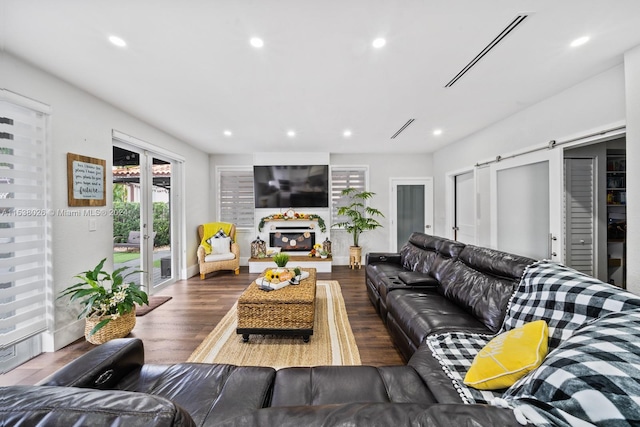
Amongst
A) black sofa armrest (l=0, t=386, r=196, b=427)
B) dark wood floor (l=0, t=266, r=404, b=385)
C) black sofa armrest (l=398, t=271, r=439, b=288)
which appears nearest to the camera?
black sofa armrest (l=0, t=386, r=196, b=427)

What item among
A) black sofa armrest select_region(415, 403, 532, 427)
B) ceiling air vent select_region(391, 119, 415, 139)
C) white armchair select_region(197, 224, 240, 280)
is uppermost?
ceiling air vent select_region(391, 119, 415, 139)

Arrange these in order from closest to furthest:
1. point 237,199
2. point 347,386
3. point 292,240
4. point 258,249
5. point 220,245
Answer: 1. point 347,386
2. point 220,245
3. point 258,249
4. point 292,240
5. point 237,199

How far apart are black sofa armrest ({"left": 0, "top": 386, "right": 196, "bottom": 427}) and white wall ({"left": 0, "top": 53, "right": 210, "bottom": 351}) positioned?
2.64m

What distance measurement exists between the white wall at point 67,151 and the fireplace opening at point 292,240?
2980 millimetres

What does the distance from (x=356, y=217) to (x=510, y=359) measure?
4.25 metres

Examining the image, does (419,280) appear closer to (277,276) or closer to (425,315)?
(425,315)

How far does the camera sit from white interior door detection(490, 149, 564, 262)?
270cm

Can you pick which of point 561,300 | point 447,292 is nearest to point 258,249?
point 447,292

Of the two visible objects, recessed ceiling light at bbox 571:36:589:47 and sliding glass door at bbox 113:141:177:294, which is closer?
recessed ceiling light at bbox 571:36:589:47

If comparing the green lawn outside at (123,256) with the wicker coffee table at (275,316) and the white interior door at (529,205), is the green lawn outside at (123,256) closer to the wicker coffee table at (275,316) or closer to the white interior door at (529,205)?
the wicker coffee table at (275,316)

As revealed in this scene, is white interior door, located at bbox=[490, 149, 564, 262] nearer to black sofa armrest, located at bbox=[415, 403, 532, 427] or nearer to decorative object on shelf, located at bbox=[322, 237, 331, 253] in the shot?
decorative object on shelf, located at bbox=[322, 237, 331, 253]

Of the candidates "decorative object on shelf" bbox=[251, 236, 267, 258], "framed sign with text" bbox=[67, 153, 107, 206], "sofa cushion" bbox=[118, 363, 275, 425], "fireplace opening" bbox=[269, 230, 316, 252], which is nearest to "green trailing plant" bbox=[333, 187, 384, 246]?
"fireplace opening" bbox=[269, 230, 316, 252]

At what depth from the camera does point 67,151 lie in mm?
2445

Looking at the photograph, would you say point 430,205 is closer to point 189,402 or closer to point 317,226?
point 317,226
